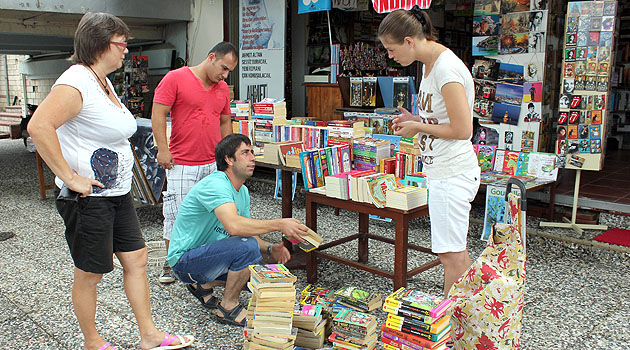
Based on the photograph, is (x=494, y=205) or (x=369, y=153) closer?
(x=369, y=153)

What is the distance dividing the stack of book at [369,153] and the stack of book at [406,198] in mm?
826

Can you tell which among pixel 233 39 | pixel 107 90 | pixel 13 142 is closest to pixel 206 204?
pixel 107 90

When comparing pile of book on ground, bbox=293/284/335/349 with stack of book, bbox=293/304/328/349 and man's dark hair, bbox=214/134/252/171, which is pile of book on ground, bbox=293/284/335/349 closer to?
stack of book, bbox=293/304/328/349

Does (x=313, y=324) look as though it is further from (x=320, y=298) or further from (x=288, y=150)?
(x=288, y=150)

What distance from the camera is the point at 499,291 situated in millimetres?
2439

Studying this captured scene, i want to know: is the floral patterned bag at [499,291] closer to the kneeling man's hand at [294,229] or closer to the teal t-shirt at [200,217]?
the kneeling man's hand at [294,229]

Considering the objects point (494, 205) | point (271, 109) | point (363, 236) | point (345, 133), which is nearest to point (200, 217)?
point (363, 236)

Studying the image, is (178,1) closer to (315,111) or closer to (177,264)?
(315,111)

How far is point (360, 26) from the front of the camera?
8.07 metres

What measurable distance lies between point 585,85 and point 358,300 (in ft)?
10.4

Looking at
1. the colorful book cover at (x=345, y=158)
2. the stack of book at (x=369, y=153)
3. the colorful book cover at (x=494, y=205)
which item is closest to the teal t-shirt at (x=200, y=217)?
the colorful book cover at (x=345, y=158)

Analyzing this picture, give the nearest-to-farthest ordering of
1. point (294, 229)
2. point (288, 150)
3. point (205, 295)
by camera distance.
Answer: point (294, 229) → point (205, 295) → point (288, 150)

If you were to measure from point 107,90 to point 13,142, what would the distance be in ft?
41.0

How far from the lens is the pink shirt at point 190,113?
147 inches
